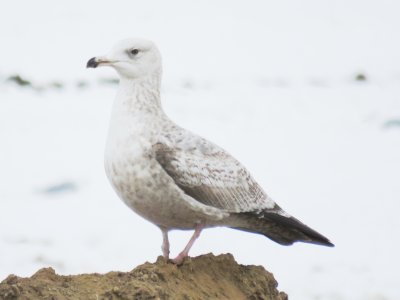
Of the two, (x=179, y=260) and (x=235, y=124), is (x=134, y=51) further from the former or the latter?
(x=235, y=124)

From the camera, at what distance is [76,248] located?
11.6 meters

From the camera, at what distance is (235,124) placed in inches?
633

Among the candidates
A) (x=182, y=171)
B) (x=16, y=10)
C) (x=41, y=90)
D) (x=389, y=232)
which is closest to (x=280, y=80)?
(x=41, y=90)

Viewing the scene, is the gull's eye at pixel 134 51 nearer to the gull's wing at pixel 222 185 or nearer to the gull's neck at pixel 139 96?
the gull's neck at pixel 139 96

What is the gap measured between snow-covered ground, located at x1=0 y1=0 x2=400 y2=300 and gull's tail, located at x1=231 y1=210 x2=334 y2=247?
241 cm

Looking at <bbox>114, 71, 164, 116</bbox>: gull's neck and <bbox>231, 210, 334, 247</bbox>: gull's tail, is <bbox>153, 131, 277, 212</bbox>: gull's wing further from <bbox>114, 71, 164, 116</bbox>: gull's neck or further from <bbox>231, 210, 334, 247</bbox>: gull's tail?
<bbox>114, 71, 164, 116</bbox>: gull's neck

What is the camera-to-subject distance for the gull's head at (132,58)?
7.73m

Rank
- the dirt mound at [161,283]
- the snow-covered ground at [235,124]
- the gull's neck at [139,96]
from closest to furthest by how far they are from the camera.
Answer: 1. the dirt mound at [161,283]
2. the gull's neck at [139,96]
3. the snow-covered ground at [235,124]

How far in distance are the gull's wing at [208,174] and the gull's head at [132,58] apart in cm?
47

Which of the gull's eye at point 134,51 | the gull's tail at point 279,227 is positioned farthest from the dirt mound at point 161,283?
the gull's eye at point 134,51

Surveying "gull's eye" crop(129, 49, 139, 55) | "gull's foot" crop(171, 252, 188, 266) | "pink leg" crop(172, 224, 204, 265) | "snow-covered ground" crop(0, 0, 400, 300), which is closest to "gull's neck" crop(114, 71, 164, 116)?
"gull's eye" crop(129, 49, 139, 55)

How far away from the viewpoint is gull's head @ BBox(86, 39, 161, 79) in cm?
773

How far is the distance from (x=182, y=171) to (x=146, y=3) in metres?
16.4

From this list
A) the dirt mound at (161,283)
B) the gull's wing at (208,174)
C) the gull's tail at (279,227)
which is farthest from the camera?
the gull's tail at (279,227)
